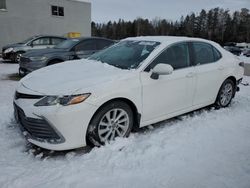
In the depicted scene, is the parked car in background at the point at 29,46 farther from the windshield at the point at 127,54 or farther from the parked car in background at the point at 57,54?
the windshield at the point at 127,54

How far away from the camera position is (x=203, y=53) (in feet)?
16.6

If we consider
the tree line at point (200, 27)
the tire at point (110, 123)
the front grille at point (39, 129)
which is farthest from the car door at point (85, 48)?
the tree line at point (200, 27)

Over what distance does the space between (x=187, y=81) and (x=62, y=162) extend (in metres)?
2.43

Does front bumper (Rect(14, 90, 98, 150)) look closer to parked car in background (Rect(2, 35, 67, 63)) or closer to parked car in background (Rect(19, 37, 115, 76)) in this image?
parked car in background (Rect(19, 37, 115, 76))

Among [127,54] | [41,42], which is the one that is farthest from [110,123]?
[41,42]

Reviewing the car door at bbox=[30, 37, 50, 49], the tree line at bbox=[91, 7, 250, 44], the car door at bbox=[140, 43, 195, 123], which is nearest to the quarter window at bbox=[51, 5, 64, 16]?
the car door at bbox=[30, 37, 50, 49]

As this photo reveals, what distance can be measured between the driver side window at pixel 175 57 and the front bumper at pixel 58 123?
1.33 metres

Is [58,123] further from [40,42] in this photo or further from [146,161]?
[40,42]

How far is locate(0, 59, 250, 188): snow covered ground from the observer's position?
289 cm

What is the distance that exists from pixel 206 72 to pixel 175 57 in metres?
0.81

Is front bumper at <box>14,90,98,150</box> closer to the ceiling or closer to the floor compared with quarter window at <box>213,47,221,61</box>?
closer to the floor

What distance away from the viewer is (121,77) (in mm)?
3689

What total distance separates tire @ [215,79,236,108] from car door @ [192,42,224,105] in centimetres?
17

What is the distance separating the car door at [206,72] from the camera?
479cm
